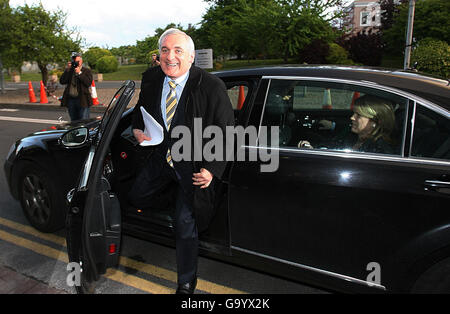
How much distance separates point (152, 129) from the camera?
2.48 metres

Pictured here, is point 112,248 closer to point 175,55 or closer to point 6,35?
point 175,55

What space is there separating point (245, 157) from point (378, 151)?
31.2 inches

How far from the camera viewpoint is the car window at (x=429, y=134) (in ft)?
6.41

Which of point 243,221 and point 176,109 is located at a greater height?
point 176,109

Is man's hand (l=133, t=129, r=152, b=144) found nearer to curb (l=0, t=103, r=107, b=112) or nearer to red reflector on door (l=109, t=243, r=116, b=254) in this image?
red reflector on door (l=109, t=243, r=116, b=254)

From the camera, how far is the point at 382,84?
212 centimetres

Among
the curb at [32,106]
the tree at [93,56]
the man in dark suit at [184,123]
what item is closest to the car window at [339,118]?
the man in dark suit at [184,123]

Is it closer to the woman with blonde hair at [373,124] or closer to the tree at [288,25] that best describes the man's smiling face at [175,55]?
the woman with blonde hair at [373,124]

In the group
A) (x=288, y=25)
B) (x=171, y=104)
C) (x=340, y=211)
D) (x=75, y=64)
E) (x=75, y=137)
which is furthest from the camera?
(x=288, y=25)

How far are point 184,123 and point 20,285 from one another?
1.82 metres

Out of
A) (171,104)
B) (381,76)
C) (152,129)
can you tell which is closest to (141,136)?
(152,129)

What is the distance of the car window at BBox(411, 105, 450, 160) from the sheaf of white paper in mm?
1536
